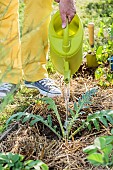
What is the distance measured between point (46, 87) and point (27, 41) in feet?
1.10

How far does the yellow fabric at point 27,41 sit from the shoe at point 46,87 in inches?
1.5

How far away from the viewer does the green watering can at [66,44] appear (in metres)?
3.32

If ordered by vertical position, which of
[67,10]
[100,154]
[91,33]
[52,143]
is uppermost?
[67,10]

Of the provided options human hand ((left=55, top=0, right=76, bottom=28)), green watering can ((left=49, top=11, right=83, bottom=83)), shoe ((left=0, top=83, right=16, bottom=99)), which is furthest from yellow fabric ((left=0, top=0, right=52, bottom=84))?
human hand ((left=55, top=0, right=76, bottom=28))

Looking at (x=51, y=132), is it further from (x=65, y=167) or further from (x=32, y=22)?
(x=32, y=22)

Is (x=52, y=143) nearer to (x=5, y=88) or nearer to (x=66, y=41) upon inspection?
(x=66, y=41)

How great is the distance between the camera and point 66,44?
10.8 ft

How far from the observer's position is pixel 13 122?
10.7 ft

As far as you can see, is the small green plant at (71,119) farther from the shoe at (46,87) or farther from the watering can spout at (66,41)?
the shoe at (46,87)

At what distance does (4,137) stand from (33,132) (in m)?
0.17

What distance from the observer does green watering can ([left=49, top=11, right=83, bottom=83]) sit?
332 centimetres

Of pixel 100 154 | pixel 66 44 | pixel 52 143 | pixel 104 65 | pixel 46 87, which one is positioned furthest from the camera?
pixel 104 65

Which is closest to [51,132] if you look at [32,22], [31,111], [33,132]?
[33,132]

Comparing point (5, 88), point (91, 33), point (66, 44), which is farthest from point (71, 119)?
point (91, 33)
